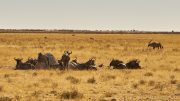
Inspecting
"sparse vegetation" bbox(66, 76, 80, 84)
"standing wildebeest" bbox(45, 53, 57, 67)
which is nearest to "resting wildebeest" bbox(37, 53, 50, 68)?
"standing wildebeest" bbox(45, 53, 57, 67)

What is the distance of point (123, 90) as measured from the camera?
18156 mm

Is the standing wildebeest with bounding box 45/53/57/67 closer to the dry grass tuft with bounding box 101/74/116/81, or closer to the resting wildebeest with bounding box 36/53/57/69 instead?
the resting wildebeest with bounding box 36/53/57/69

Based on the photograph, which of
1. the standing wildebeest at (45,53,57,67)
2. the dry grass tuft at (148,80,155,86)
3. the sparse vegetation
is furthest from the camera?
the standing wildebeest at (45,53,57,67)

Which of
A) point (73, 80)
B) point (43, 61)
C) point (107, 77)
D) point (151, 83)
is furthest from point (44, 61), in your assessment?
point (151, 83)

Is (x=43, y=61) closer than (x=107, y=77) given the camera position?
No

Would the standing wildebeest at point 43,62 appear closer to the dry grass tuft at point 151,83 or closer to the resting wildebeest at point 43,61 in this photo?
the resting wildebeest at point 43,61

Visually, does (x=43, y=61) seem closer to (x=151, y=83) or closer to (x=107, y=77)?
(x=107, y=77)

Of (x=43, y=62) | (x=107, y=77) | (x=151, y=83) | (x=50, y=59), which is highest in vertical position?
(x=50, y=59)

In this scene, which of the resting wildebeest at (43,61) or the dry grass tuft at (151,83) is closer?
the dry grass tuft at (151,83)

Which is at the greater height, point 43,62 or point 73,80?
point 43,62

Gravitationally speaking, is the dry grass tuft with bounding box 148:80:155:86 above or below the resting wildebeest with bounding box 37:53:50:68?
below

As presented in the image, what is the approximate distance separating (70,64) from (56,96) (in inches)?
404

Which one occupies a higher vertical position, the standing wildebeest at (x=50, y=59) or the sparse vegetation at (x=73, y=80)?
the standing wildebeest at (x=50, y=59)

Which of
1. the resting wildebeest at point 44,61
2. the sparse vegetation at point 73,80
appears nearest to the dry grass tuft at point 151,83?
the sparse vegetation at point 73,80
